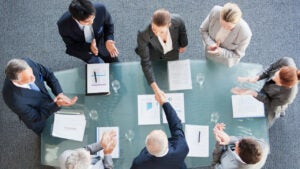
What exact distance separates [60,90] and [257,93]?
1.73 meters

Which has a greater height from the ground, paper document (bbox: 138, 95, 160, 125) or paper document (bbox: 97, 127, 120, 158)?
paper document (bbox: 138, 95, 160, 125)

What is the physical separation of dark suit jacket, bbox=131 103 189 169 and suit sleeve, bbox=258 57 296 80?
0.90 meters

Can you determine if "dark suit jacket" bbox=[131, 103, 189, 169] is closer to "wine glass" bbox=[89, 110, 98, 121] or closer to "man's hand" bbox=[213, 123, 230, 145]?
"man's hand" bbox=[213, 123, 230, 145]

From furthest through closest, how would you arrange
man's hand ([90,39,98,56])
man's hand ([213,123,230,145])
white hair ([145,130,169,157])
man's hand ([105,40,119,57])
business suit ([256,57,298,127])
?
man's hand ([105,40,119,57]), man's hand ([90,39,98,56]), business suit ([256,57,298,127]), man's hand ([213,123,230,145]), white hair ([145,130,169,157])

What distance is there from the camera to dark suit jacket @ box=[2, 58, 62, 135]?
257 centimetres

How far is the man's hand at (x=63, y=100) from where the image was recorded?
276 cm

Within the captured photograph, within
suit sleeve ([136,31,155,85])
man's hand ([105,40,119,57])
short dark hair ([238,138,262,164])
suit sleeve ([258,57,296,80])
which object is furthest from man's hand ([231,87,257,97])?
man's hand ([105,40,119,57])

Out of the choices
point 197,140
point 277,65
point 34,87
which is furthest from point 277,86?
point 34,87

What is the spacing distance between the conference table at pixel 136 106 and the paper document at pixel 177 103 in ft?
0.13

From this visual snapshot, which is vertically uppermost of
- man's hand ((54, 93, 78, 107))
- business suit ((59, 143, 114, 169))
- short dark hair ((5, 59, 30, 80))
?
short dark hair ((5, 59, 30, 80))

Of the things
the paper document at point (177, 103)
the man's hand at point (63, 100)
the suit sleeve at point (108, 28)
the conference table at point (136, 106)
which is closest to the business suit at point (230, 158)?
the conference table at point (136, 106)

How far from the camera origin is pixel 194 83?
115 inches

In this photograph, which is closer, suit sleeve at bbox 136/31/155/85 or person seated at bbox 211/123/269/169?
person seated at bbox 211/123/269/169

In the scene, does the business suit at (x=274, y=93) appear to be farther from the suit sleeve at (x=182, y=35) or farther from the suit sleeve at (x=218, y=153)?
the suit sleeve at (x=182, y=35)
